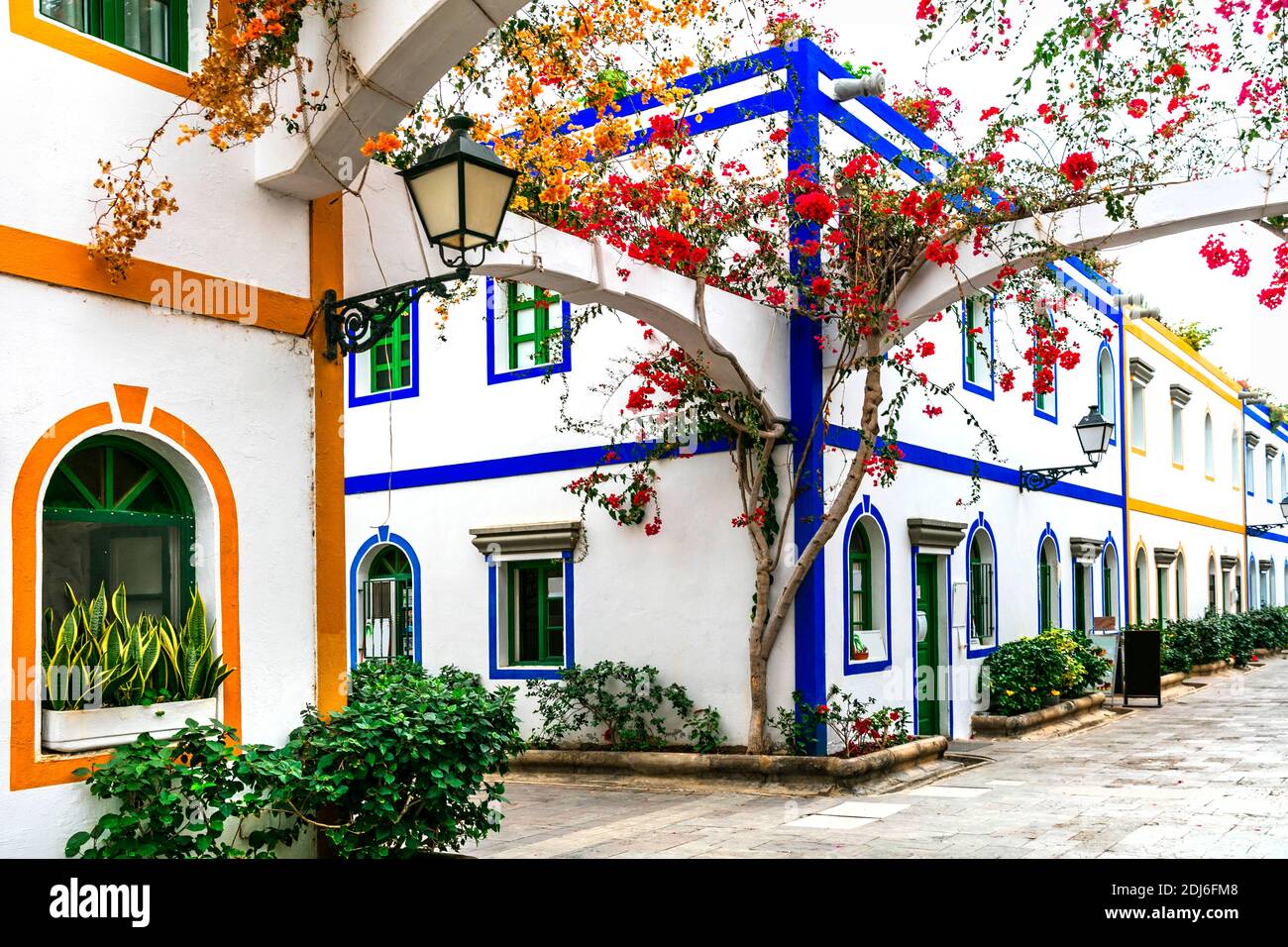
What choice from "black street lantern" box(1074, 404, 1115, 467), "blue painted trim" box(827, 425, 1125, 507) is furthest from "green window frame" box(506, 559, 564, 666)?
"black street lantern" box(1074, 404, 1115, 467)

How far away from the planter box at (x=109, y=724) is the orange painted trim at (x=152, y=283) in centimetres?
176

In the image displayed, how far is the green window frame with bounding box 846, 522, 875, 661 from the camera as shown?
11.4m

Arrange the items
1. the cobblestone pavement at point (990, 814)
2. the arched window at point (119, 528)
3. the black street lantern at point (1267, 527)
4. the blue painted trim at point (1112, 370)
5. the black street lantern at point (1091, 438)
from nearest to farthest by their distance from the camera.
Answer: the arched window at point (119, 528) < the cobblestone pavement at point (990, 814) < the black street lantern at point (1091, 438) < the blue painted trim at point (1112, 370) < the black street lantern at point (1267, 527)

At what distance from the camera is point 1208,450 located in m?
25.7

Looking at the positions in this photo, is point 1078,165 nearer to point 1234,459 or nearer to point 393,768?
point 393,768

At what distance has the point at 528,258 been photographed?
7984mm

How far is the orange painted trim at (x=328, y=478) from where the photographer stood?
6215mm

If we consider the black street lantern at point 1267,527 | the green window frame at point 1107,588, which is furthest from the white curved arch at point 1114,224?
the black street lantern at point 1267,527

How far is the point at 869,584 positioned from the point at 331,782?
22.7 ft

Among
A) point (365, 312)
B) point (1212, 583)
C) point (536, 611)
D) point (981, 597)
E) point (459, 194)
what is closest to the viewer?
point (459, 194)

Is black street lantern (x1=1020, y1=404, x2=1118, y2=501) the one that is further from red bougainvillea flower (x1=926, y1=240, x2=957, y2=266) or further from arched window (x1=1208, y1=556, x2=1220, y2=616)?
arched window (x1=1208, y1=556, x2=1220, y2=616)

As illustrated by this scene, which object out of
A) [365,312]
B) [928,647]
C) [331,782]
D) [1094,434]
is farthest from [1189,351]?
[331,782]

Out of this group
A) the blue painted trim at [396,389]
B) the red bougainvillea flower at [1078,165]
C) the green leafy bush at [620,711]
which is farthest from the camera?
the blue painted trim at [396,389]

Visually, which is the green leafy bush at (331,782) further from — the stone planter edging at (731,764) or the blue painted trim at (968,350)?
the blue painted trim at (968,350)
